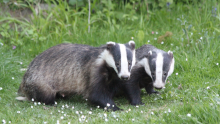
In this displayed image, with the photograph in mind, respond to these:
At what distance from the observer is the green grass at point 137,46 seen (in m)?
3.31

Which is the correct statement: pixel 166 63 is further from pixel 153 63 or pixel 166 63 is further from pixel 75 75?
pixel 75 75

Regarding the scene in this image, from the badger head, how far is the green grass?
0.30m

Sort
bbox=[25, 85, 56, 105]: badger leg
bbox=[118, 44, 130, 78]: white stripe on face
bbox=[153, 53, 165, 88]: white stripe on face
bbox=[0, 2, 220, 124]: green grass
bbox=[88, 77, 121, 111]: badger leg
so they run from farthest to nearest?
bbox=[25, 85, 56, 105]: badger leg → bbox=[88, 77, 121, 111]: badger leg → bbox=[153, 53, 165, 88]: white stripe on face → bbox=[118, 44, 130, 78]: white stripe on face → bbox=[0, 2, 220, 124]: green grass

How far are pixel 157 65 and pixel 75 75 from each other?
102 centimetres

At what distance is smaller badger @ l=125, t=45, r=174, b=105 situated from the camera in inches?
143

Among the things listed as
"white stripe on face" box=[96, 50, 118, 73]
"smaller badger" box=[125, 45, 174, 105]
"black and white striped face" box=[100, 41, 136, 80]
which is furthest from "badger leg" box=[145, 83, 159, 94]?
"white stripe on face" box=[96, 50, 118, 73]

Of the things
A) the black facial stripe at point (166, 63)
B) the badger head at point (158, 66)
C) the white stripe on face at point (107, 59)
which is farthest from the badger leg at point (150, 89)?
the white stripe on face at point (107, 59)

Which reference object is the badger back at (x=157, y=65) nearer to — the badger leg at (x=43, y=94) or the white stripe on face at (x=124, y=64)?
the white stripe on face at (x=124, y=64)

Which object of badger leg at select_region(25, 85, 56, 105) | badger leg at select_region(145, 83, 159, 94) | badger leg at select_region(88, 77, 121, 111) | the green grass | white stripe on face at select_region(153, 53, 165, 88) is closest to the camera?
the green grass

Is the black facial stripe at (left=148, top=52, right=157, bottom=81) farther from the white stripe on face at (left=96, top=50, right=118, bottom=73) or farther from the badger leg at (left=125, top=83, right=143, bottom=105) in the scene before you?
the white stripe on face at (left=96, top=50, right=118, bottom=73)

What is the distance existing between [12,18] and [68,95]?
239cm

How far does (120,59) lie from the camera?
11.5 ft

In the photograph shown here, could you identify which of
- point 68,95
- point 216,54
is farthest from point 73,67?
point 216,54

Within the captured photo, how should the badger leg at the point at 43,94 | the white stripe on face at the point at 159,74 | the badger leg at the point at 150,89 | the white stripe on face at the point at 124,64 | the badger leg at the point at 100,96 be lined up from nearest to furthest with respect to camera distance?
the white stripe on face at the point at 124,64, the white stripe on face at the point at 159,74, the badger leg at the point at 100,96, the badger leg at the point at 43,94, the badger leg at the point at 150,89
